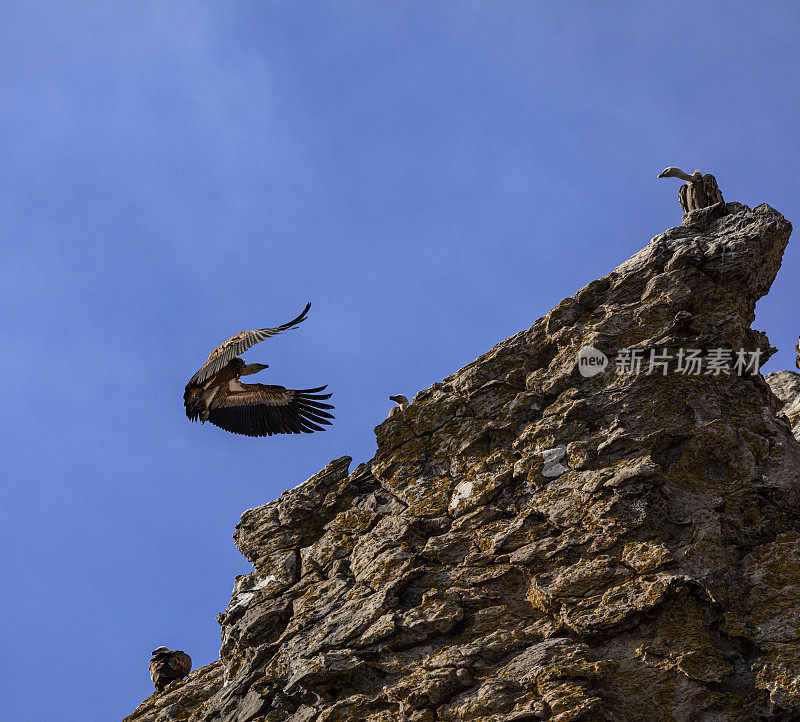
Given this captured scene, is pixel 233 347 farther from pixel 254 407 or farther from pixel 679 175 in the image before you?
pixel 679 175

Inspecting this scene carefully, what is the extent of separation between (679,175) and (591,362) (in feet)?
16.7

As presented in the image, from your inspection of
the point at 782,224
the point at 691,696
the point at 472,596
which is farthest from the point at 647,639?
the point at 782,224

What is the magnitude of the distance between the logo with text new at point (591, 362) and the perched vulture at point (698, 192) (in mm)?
4007

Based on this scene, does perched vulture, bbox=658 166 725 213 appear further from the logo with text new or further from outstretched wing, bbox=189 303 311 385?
outstretched wing, bbox=189 303 311 385

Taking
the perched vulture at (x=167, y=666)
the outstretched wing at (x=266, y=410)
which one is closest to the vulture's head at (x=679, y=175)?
the outstretched wing at (x=266, y=410)

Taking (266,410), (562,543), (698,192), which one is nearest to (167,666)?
(266,410)

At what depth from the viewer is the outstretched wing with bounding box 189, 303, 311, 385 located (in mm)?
16297

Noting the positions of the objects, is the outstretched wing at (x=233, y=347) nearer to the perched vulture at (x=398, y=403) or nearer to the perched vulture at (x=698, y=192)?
the perched vulture at (x=398, y=403)

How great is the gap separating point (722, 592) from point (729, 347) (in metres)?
4.26

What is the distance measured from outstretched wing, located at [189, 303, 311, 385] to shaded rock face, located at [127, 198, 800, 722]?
115 inches

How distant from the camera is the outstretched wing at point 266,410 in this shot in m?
18.8

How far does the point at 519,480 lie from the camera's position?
44.2ft

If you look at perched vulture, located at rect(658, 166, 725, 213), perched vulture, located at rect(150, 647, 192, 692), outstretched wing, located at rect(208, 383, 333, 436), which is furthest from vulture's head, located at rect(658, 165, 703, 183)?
perched vulture, located at rect(150, 647, 192, 692)

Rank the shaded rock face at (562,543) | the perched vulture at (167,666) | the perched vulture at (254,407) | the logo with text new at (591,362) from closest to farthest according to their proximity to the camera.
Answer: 1. the shaded rock face at (562,543)
2. the logo with text new at (591,362)
3. the perched vulture at (167,666)
4. the perched vulture at (254,407)
